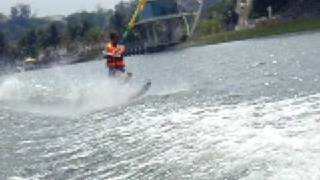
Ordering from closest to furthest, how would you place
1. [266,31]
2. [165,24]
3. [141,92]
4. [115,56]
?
1. [115,56]
2. [141,92]
3. [266,31]
4. [165,24]

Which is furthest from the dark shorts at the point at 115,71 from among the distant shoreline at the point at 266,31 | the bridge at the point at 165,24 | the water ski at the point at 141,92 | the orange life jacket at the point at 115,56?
the bridge at the point at 165,24

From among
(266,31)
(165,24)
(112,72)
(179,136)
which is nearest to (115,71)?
(112,72)

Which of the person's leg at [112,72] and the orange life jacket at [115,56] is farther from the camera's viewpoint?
the person's leg at [112,72]

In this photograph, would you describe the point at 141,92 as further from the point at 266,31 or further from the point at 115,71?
the point at 266,31

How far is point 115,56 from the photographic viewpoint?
28297 mm

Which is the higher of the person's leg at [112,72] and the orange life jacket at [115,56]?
the orange life jacket at [115,56]

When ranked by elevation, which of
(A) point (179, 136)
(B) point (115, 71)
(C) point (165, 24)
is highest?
(B) point (115, 71)

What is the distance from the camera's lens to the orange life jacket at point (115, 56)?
92.2 feet

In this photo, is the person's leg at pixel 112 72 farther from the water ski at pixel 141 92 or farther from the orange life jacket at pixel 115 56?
the water ski at pixel 141 92

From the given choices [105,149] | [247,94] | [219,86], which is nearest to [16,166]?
[105,149]

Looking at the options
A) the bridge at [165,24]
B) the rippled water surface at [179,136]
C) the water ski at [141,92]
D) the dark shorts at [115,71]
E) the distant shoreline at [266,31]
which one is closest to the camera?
Result: the rippled water surface at [179,136]

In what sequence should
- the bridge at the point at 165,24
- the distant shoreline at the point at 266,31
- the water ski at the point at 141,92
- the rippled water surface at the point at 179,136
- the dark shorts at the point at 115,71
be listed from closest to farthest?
the rippled water surface at the point at 179,136, the water ski at the point at 141,92, the dark shorts at the point at 115,71, the distant shoreline at the point at 266,31, the bridge at the point at 165,24

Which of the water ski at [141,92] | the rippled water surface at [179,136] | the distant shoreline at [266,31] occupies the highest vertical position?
the rippled water surface at [179,136]

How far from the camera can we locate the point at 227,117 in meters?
17.4
